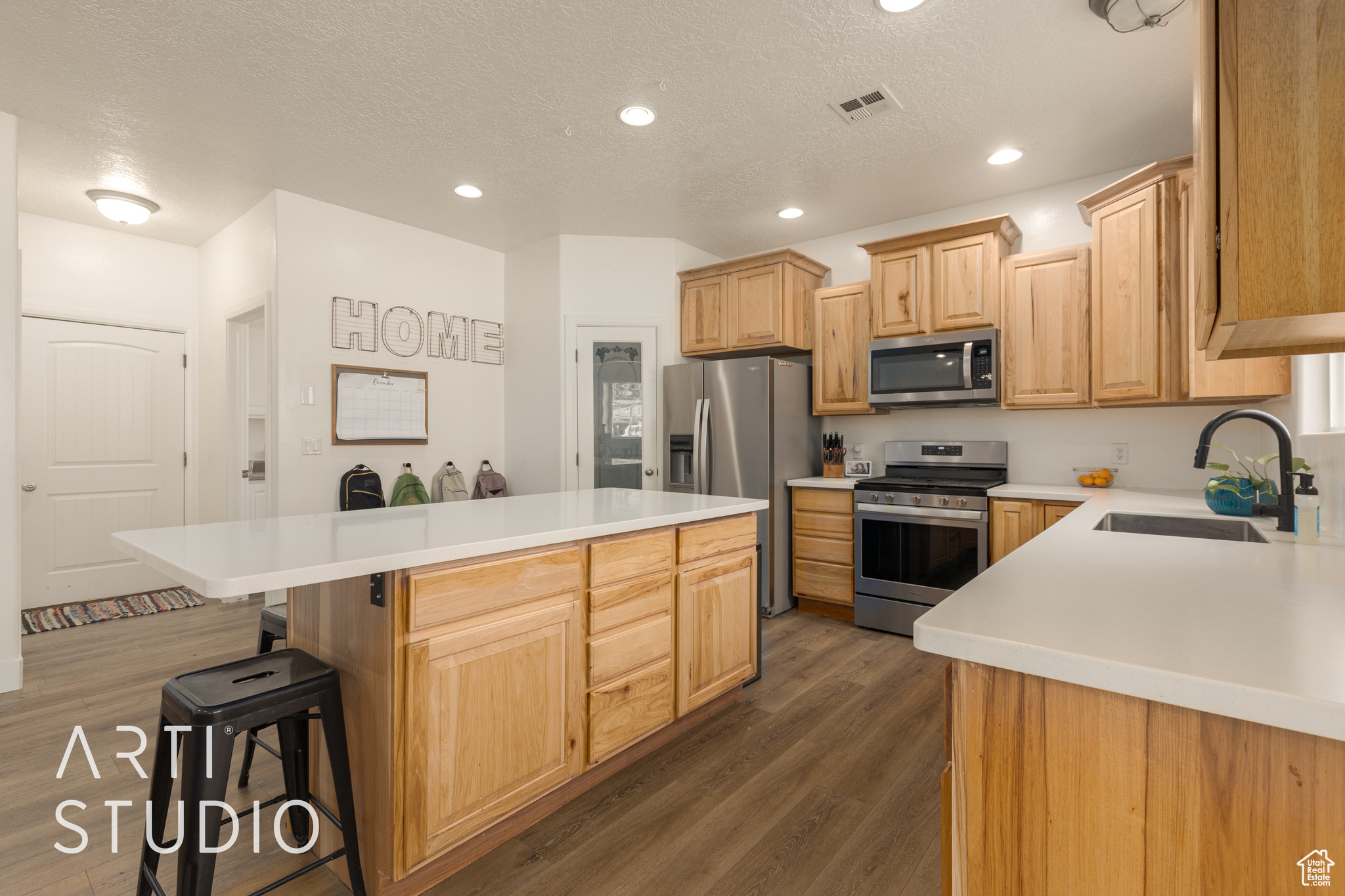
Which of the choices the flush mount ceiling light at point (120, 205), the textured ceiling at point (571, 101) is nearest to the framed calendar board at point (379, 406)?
the textured ceiling at point (571, 101)

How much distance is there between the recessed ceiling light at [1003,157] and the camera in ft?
10.5

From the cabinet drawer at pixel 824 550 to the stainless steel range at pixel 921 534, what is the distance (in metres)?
0.08

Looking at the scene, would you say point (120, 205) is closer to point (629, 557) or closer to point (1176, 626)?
point (629, 557)

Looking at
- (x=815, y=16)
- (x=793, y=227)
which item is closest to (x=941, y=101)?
(x=815, y=16)

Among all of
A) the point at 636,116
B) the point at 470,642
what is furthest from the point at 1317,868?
the point at 636,116

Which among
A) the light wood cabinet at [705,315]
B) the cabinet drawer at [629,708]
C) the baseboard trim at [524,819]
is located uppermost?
the light wood cabinet at [705,315]

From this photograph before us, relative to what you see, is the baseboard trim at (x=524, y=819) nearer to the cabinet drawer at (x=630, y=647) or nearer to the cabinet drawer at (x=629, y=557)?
the cabinet drawer at (x=630, y=647)

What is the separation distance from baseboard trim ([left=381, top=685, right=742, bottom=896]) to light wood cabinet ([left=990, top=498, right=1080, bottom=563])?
1.84m

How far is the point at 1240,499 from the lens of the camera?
2100mm

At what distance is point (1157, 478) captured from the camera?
10.9 feet

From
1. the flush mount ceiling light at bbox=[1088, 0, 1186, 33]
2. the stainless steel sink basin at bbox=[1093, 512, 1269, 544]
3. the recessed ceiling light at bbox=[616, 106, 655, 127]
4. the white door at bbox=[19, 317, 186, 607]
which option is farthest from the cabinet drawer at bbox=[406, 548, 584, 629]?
the white door at bbox=[19, 317, 186, 607]

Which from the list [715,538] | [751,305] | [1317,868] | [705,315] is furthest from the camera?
[705,315]

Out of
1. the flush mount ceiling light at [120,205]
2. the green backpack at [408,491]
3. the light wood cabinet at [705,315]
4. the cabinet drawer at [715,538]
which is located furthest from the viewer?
the light wood cabinet at [705,315]

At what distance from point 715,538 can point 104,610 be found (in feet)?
14.0
